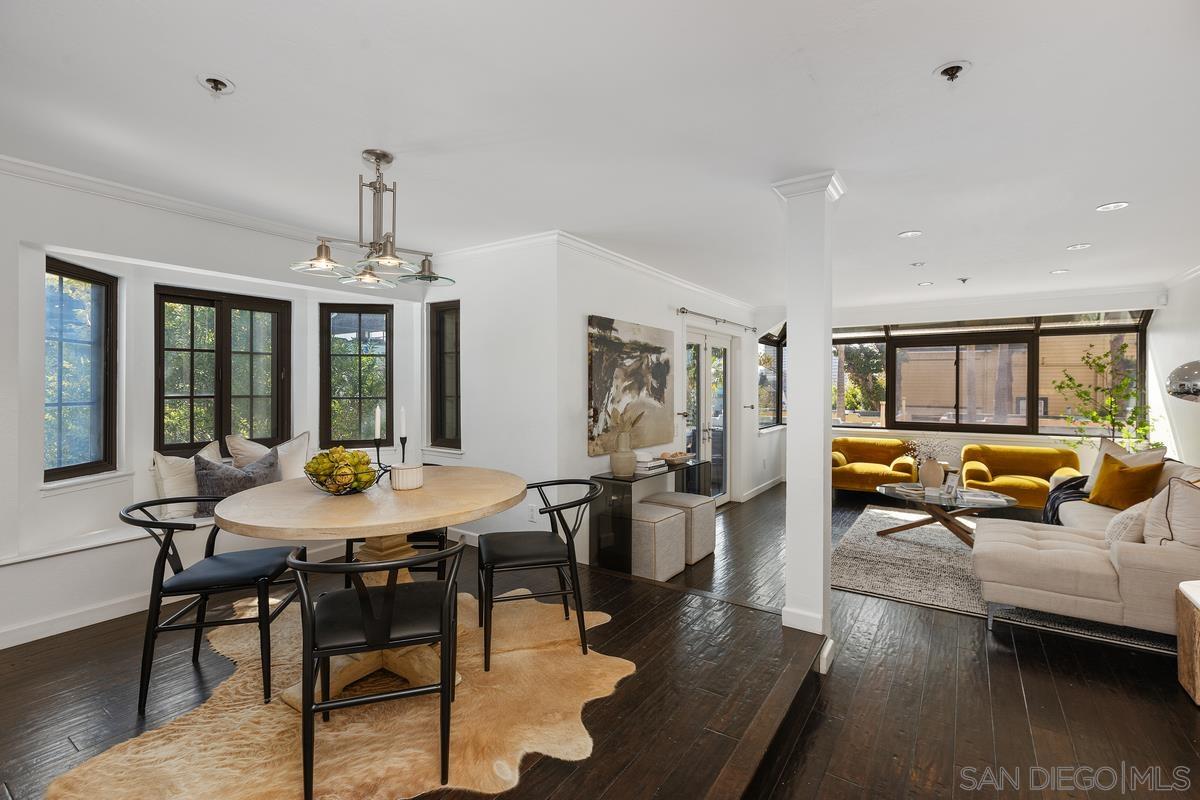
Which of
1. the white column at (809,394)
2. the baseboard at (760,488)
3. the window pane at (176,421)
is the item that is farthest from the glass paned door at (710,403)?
the window pane at (176,421)

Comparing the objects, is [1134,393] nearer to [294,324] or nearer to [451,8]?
[451,8]

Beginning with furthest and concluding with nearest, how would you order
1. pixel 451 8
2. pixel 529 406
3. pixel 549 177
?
pixel 529 406 < pixel 549 177 < pixel 451 8

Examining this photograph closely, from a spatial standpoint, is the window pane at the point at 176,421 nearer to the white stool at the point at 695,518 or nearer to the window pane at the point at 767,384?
the white stool at the point at 695,518

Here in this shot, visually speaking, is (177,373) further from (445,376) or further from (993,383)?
(993,383)

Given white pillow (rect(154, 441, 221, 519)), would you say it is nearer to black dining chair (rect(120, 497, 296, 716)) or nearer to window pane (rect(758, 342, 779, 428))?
black dining chair (rect(120, 497, 296, 716))

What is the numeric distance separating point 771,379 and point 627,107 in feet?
20.5

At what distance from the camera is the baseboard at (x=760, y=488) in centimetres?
662

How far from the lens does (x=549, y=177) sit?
287cm

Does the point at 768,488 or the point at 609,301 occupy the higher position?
the point at 609,301

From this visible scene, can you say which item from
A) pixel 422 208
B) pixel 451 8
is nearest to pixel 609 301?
pixel 422 208

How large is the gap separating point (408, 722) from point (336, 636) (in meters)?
0.59

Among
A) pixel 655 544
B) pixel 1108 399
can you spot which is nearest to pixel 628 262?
pixel 655 544

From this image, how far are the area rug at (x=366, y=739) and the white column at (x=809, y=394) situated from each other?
1.02 metres

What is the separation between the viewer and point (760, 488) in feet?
23.4
